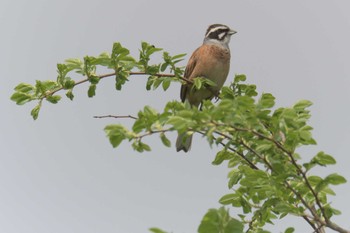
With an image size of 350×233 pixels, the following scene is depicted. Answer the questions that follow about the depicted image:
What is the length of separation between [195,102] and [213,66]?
0.61m

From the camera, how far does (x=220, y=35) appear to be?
26.2ft

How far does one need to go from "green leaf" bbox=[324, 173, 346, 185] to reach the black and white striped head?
4430 mm

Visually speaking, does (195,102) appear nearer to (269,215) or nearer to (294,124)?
(269,215)

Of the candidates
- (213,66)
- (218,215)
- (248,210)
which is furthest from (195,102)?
(218,215)

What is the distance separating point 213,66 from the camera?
748cm

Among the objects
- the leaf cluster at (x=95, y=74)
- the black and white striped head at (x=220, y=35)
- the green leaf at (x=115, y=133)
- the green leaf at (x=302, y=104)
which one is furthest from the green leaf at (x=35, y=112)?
the black and white striped head at (x=220, y=35)

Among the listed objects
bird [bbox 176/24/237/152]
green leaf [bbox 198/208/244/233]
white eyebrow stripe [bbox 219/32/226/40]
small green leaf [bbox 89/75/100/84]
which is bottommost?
green leaf [bbox 198/208/244/233]

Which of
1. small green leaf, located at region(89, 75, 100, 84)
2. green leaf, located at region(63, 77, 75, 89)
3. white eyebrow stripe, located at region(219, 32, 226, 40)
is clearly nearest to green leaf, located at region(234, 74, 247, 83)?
small green leaf, located at region(89, 75, 100, 84)

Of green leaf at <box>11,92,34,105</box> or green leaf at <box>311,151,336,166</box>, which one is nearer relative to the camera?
green leaf at <box>311,151,336,166</box>

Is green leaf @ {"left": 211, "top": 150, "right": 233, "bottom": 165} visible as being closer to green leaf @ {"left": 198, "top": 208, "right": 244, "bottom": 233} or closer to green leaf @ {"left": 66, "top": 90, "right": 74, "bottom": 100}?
green leaf @ {"left": 66, "top": 90, "right": 74, "bottom": 100}

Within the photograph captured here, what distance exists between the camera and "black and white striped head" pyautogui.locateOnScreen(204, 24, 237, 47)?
314 inches

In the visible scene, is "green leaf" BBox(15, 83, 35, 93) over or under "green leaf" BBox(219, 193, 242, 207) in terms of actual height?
over

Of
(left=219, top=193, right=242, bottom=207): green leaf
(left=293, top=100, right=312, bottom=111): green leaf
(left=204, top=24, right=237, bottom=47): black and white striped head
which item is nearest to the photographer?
(left=293, top=100, right=312, bottom=111): green leaf

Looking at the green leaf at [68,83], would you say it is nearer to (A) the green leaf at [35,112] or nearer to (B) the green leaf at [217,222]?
(A) the green leaf at [35,112]
